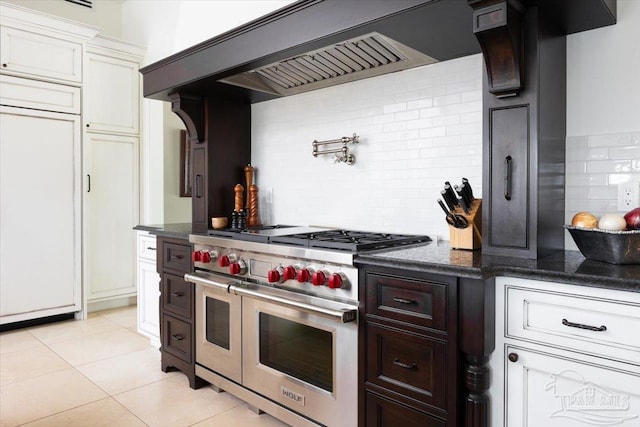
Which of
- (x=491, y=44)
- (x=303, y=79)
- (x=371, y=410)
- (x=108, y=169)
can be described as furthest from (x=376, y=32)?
(x=108, y=169)

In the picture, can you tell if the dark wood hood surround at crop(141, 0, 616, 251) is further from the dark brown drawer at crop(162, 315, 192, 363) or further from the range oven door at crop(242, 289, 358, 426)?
the dark brown drawer at crop(162, 315, 192, 363)

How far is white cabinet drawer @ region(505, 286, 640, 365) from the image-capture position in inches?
50.9

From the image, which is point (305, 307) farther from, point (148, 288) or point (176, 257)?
point (148, 288)

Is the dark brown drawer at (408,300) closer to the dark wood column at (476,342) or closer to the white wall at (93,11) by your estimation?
the dark wood column at (476,342)

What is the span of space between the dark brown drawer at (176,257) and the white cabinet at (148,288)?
351 mm

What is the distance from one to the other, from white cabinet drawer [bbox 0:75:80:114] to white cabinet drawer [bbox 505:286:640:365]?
162 inches

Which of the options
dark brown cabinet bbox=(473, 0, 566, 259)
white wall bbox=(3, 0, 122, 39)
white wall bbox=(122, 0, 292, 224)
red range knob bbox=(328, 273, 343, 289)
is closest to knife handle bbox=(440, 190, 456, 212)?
dark brown cabinet bbox=(473, 0, 566, 259)

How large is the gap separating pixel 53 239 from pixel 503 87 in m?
3.98

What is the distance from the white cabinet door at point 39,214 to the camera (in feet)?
12.5

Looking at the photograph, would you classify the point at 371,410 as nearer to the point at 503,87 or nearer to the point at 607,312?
the point at 607,312

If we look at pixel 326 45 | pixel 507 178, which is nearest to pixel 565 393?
pixel 507 178

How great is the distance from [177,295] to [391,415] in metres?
1.72

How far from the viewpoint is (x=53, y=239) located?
4.05 m

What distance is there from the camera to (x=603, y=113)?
6.04 ft
